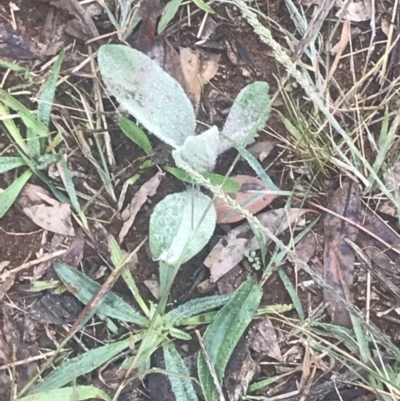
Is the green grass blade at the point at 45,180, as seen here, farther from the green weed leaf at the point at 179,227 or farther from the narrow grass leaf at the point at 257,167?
the narrow grass leaf at the point at 257,167

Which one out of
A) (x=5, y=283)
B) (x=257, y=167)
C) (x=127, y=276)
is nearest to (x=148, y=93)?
(x=257, y=167)

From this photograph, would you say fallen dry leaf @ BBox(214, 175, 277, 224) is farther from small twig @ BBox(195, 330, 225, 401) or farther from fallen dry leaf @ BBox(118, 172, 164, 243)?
small twig @ BBox(195, 330, 225, 401)

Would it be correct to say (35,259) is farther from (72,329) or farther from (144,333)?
(144,333)

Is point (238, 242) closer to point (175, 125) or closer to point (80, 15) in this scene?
point (175, 125)

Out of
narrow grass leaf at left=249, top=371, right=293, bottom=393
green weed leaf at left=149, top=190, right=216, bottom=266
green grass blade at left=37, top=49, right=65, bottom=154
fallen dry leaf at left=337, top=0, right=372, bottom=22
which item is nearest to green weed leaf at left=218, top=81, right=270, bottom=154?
green weed leaf at left=149, top=190, right=216, bottom=266

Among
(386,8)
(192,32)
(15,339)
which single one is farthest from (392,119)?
(15,339)

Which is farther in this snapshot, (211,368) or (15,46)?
(15,46)

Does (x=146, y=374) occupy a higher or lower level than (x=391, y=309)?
lower
